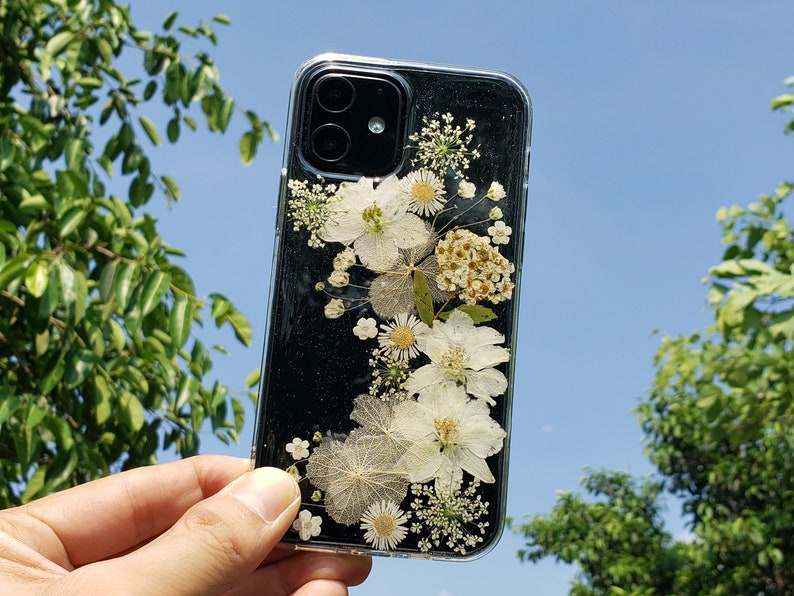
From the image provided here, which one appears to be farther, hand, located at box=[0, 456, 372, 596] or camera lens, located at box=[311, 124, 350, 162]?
camera lens, located at box=[311, 124, 350, 162]

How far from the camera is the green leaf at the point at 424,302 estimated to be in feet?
3.30

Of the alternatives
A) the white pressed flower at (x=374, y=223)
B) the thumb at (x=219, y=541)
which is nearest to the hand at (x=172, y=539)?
the thumb at (x=219, y=541)

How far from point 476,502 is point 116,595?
37 centimetres

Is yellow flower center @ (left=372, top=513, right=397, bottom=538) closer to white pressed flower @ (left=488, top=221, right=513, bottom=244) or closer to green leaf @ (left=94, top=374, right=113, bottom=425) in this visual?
white pressed flower @ (left=488, top=221, right=513, bottom=244)

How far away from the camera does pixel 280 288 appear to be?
99 cm

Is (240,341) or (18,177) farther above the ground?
(18,177)

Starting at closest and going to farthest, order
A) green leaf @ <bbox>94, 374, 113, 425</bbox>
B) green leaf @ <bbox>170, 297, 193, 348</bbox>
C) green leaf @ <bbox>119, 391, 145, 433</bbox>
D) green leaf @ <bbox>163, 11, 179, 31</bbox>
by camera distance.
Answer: green leaf @ <bbox>170, 297, 193, 348</bbox>, green leaf @ <bbox>94, 374, 113, 425</bbox>, green leaf @ <bbox>119, 391, 145, 433</bbox>, green leaf @ <bbox>163, 11, 179, 31</bbox>

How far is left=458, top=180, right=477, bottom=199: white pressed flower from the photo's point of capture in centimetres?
103

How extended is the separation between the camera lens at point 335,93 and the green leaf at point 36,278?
79 centimetres

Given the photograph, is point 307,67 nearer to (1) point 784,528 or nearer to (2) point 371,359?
(2) point 371,359

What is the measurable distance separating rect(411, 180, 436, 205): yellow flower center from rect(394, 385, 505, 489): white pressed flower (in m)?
0.20

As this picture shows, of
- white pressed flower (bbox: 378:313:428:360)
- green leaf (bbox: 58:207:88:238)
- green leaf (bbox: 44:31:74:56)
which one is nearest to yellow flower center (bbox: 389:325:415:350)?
white pressed flower (bbox: 378:313:428:360)

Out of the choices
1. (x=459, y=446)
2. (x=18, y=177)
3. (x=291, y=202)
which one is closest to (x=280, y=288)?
(x=291, y=202)

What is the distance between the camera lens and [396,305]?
1001mm
